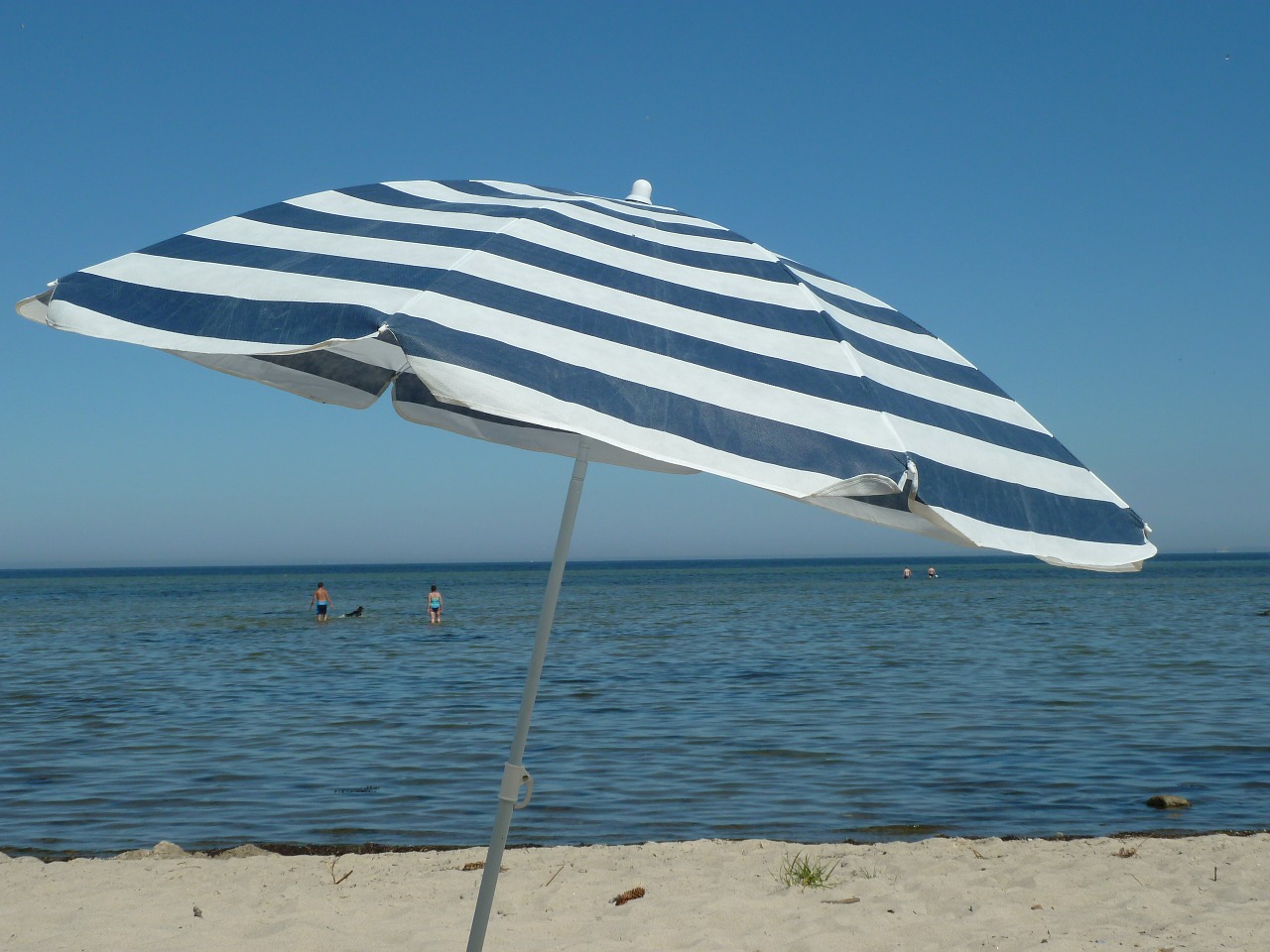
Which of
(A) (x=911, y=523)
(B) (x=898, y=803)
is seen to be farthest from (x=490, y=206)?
(B) (x=898, y=803)

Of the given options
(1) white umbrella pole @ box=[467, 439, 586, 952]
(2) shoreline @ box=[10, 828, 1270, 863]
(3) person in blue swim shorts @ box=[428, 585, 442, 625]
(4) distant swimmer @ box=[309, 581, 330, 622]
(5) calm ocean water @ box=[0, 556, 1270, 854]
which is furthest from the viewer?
(4) distant swimmer @ box=[309, 581, 330, 622]

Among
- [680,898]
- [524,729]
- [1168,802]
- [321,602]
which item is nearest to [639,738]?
[1168,802]

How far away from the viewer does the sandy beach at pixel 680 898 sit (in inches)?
214

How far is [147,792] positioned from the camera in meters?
9.91

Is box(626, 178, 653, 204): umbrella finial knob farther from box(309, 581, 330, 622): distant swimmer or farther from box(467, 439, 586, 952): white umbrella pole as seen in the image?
box(309, 581, 330, 622): distant swimmer

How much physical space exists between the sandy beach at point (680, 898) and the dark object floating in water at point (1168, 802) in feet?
4.97

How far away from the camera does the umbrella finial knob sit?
11.8 feet

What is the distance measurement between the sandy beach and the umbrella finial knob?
3600 millimetres

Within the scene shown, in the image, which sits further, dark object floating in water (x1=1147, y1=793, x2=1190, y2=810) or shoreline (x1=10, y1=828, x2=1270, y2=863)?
dark object floating in water (x1=1147, y1=793, x2=1190, y2=810)

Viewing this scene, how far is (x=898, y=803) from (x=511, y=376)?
26.0ft

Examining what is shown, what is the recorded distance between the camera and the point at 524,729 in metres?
3.36

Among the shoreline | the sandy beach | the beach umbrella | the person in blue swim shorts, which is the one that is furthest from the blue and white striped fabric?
the person in blue swim shorts

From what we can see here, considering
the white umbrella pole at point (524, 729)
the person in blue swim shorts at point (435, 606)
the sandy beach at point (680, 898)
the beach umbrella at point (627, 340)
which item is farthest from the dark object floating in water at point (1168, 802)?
the person in blue swim shorts at point (435, 606)

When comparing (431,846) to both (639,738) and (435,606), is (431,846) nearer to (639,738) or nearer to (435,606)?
(639,738)
